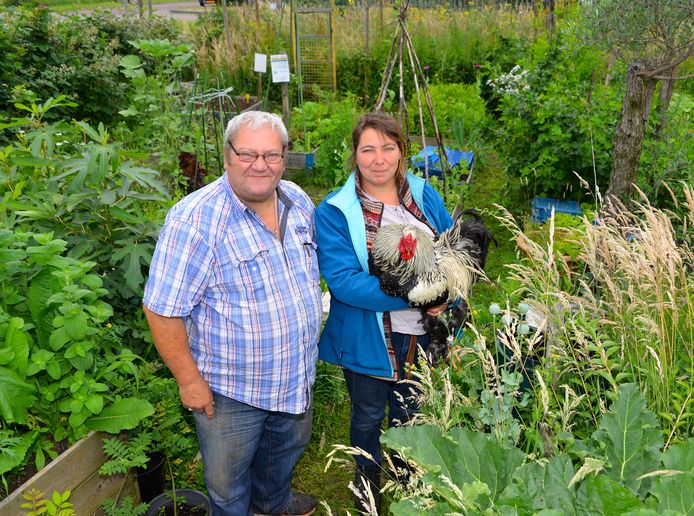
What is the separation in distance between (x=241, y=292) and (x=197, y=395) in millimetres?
474

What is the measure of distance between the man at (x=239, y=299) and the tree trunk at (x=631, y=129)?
250 centimetres

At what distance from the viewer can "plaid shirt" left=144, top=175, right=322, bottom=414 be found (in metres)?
2.14

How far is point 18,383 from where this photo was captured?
2.20 m

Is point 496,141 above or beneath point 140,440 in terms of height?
above

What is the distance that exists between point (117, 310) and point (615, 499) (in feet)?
8.33

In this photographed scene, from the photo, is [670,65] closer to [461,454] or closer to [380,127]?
[380,127]

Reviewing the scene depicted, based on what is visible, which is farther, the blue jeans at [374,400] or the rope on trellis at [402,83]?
the rope on trellis at [402,83]

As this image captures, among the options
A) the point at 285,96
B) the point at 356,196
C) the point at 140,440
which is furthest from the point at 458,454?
the point at 285,96

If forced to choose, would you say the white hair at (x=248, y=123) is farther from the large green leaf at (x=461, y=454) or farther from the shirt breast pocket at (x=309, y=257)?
the large green leaf at (x=461, y=454)

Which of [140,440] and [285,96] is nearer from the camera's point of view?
[140,440]

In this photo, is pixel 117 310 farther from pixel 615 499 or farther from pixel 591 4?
pixel 591 4

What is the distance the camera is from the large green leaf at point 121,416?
2564 millimetres

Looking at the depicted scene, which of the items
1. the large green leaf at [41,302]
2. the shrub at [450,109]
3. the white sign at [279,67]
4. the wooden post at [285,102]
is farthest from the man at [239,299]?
the wooden post at [285,102]

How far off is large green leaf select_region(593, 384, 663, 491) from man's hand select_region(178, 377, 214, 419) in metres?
1.45
